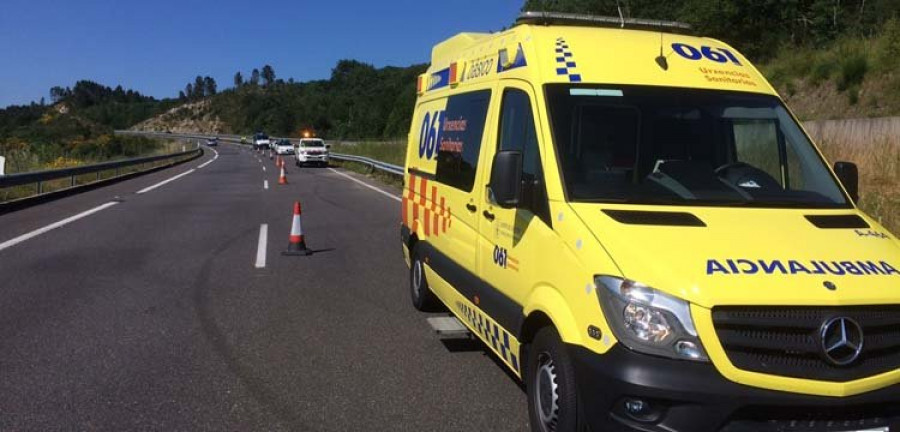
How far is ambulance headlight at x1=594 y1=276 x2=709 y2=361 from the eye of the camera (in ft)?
10.3

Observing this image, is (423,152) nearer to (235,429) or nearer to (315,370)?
(315,370)

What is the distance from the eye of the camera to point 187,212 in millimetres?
15812

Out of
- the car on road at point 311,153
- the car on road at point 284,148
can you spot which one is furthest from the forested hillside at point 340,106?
the car on road at point 311,153

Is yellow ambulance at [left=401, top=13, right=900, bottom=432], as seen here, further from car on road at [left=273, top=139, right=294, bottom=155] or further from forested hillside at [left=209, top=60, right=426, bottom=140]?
forested hillside at [left=209, top=60, right=426, bottom=140]

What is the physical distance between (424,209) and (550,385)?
3.31 meters

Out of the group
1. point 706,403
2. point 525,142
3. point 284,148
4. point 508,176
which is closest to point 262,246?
point 525,142

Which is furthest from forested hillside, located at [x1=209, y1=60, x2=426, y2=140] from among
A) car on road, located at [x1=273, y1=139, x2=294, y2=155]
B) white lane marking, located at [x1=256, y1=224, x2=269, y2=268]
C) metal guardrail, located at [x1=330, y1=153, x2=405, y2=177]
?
white lane marking, located at [x1=256, y1=224, x2=269, y2=268]

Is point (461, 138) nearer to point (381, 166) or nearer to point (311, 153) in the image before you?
point (381, 166)

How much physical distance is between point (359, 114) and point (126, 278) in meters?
108

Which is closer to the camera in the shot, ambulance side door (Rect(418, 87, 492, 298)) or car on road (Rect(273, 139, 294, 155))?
ambulance side door (Rect(418, 87, 492, 298))

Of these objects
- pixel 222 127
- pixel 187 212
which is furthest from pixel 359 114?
pixel 187 212

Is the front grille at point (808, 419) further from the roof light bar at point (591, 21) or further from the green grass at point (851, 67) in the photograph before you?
the green grass at point (851, 67)

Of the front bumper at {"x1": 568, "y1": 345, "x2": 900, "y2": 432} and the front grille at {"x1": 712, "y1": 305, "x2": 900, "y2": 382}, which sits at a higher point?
the front grille at {"x1": 712, "y1": 305, "x2": 900, "y2": 382}

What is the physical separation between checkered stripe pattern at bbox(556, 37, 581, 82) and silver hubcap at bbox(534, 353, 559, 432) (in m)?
1.68
